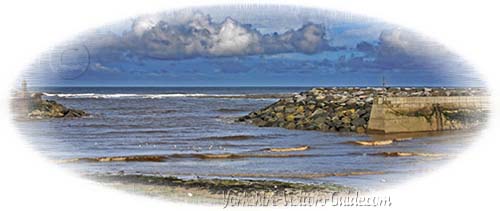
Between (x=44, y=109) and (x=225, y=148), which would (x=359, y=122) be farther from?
(x=44, y=109)

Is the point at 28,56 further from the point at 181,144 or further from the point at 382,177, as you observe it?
the point at 382,177

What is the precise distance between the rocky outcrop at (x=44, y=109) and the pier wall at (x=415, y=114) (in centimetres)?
436

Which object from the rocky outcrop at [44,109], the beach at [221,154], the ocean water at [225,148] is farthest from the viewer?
the rocky outcrop at [44,109]

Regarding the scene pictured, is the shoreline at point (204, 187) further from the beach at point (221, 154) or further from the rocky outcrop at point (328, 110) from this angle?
the rocky outcrop at point (328, 110)

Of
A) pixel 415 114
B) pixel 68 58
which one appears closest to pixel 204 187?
pixel 68 58

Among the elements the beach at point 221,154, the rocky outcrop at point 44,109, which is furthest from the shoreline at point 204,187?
the rocky outcrop at point 44,109

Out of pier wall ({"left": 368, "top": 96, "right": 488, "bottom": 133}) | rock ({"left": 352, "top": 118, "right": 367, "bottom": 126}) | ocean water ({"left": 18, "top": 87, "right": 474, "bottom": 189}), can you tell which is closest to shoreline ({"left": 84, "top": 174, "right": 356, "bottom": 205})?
ocean water ({"left": 18, "top": 87, "right": 474, "bottom": 189})

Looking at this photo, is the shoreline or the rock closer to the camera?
the shoreline

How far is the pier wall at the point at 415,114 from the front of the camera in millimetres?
8867

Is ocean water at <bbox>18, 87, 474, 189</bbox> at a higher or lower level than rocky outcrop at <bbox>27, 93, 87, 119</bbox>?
lower

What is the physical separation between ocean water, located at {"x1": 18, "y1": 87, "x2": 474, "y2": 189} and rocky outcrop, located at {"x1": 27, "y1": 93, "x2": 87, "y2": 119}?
0.36 feet

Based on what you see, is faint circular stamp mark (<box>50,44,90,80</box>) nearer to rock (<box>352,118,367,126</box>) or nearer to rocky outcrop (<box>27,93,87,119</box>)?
rocky outcrop (<box>27,93,87,119</box>)

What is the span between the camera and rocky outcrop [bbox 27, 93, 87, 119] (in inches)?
274

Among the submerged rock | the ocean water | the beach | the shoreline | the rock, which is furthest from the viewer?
the rock
